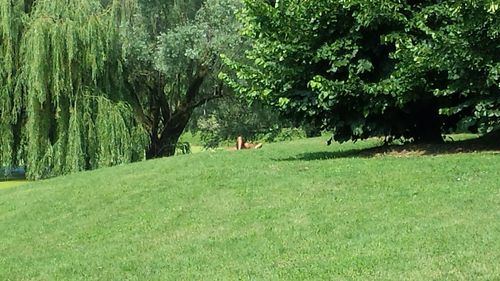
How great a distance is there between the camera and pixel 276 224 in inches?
353

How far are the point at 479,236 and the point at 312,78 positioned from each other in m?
7.06

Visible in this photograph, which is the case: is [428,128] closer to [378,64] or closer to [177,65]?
[378,64]

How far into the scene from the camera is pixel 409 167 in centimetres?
1146

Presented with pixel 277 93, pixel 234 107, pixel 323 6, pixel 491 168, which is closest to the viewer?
pixel 491 168

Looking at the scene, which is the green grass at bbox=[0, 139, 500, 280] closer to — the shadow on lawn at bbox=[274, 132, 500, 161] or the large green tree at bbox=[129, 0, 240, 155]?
the shadow on lawn at bbox=[274, 132, 500, 161]

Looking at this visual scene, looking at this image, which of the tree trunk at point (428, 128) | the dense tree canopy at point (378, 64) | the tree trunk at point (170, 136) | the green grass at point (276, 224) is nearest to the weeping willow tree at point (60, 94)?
the tree trunk at point (170, 136)

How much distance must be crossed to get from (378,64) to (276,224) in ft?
19.8

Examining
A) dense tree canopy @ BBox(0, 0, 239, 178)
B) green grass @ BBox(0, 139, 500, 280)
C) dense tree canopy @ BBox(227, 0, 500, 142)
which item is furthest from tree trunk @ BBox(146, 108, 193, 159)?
green grass @ BBox(0, 139, 500, 280)

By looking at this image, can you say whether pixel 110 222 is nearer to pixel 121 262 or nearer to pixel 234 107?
pixel 121 262

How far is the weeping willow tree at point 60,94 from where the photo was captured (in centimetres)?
2155

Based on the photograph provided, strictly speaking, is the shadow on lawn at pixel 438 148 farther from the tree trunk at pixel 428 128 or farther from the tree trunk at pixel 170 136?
the tree trunk at pixel 170 136

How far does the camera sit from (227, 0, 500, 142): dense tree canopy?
12008 millimetres

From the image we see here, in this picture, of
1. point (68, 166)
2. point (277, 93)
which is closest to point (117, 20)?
point (68, 166)

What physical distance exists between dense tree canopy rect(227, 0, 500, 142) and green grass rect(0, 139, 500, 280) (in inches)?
39.4
